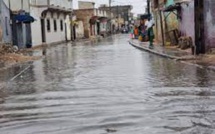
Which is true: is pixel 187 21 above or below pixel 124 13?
below

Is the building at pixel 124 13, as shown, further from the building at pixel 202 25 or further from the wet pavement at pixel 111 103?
the wet pavement at pixel 111 103

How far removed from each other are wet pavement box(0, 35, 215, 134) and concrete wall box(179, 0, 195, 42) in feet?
44.1

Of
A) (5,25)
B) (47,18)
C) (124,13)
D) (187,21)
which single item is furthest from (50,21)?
(124,13)

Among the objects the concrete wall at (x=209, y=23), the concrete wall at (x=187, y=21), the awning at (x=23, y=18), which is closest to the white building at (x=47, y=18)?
the awning at (x=23, y=18)

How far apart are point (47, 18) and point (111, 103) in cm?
4534

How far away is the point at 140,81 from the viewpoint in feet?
47.2

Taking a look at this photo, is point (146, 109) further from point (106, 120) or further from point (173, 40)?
point (173, 40)

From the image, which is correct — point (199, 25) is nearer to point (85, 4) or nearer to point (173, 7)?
point (173, 7)

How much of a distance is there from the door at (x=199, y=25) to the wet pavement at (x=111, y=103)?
771 cm

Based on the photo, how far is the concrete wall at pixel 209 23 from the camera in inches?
1002

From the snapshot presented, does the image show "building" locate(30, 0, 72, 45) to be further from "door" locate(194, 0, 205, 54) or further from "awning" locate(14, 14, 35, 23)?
"door" locate(194, 0, 205, 54)

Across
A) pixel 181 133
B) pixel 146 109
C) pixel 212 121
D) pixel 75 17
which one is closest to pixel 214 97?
pixel 146 109

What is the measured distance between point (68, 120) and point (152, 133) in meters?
1.89

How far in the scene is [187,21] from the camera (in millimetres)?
31594
